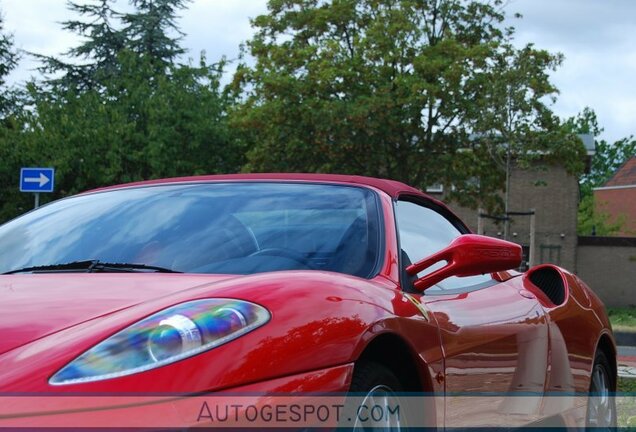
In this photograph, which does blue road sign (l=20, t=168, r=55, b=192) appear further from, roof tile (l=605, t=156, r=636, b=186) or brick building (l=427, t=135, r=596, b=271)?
roof tile (l=605, t=156, r=636, b=186)

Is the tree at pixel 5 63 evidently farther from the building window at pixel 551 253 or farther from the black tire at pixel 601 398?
the black tire at pixel 601 398

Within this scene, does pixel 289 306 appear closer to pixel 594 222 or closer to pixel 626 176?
pixel 594 222

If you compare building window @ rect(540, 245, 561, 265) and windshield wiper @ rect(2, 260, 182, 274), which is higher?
windshield wiper @ rect(2, 260, 182, 274)

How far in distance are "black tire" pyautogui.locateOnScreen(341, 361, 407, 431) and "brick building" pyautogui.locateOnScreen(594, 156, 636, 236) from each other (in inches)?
2532

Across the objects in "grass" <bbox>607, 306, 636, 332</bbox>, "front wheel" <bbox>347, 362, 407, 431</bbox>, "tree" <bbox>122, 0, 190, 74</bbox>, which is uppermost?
"tree" <bbox>122, 0, 190, 74</bbox>

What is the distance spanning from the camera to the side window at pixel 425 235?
3570 millimetres

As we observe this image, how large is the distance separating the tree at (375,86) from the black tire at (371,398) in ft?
71.3

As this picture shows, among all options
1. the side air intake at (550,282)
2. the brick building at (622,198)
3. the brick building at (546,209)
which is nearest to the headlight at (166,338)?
the side air intake at (550,282)

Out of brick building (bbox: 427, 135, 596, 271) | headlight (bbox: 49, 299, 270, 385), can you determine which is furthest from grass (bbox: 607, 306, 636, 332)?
headlight (bbox: 49, 299, 270, 385)

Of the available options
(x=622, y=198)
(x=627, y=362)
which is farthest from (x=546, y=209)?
(x=622, y=198)

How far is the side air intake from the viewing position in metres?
4.35

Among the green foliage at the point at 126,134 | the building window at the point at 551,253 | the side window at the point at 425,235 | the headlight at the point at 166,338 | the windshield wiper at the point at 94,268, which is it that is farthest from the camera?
the building window at the point at 551,253

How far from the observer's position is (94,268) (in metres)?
3.12

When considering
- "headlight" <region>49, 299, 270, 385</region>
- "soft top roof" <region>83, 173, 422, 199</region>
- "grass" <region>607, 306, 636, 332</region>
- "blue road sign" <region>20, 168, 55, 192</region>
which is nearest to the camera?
"headlight" <region>49, 299, 270, 385</region>
